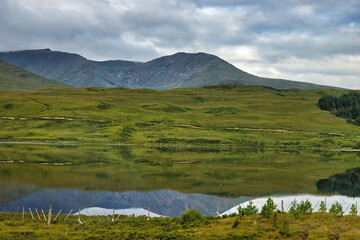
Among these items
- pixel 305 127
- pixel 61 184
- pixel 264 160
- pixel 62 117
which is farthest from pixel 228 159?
pixel 62 117

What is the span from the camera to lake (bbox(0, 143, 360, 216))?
53.1 m

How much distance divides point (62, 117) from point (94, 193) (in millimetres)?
133079

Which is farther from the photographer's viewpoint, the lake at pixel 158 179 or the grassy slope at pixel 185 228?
the lake at pixel 158 179

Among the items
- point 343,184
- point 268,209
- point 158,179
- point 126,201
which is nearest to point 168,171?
point 158,179

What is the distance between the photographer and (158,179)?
236ft

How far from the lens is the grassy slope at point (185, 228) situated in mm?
32500

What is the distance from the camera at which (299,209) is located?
130 feet

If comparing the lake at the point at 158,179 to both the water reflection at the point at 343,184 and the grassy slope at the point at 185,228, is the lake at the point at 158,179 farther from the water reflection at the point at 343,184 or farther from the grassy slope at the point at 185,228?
the grassy slope at the point at 185,228

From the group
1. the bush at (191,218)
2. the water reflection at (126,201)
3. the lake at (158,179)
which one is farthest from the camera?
the lake at (158,179)

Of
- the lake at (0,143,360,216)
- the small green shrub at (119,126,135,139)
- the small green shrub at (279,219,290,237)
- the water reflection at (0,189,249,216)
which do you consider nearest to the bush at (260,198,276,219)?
the small green shrub at (279,219,290,237)

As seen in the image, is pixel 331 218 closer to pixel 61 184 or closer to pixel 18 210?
pixel 18 210

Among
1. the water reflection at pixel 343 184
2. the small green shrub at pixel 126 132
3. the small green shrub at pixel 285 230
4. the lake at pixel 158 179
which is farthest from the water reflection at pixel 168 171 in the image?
the small green shrub at pixel 126 132

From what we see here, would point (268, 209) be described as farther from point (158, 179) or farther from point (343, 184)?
point (343, 184)

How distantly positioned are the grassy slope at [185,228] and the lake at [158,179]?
939 centimetres
